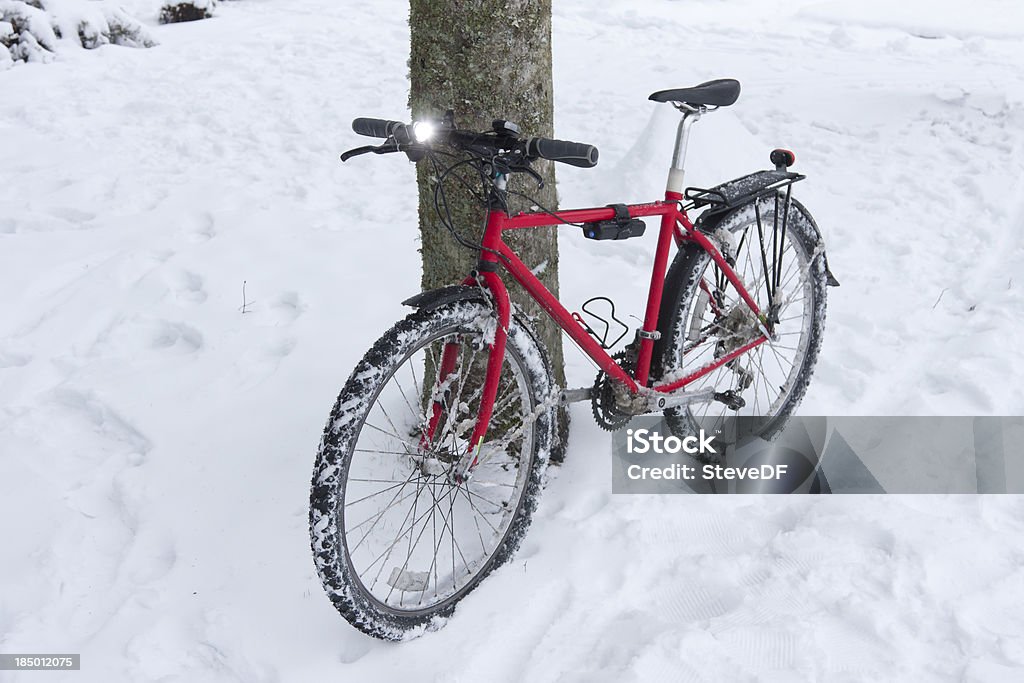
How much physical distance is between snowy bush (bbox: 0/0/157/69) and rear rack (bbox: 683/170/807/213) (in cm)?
799

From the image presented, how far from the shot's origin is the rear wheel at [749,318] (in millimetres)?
2895

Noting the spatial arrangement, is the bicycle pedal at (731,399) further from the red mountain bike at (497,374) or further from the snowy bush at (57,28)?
the snowy bush at (57,28)

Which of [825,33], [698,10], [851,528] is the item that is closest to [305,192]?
[851,528]

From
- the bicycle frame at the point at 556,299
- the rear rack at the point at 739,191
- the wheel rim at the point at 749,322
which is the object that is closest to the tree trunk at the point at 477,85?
the bicycle frame at the point at 556,299

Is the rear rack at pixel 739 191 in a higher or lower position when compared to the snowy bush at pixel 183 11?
higher

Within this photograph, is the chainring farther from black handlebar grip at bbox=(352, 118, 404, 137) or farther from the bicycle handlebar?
black handlebar grip at bbox=(352, 118, 404, 137)

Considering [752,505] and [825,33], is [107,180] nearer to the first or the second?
[752,505]

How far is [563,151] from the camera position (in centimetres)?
195

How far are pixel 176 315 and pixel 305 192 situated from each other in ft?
5.66

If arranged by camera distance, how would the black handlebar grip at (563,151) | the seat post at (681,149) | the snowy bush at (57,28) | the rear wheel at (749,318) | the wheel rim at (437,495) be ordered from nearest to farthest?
the black handlebar grip at (563,151), the wheel rim at (437,495), the seat post at (681,149), the rear wheel at (749,318), the snowy bush at (57,28)

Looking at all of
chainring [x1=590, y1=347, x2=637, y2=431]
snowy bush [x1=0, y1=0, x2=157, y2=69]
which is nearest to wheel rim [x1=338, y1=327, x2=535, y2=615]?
chainring [x1=590, y1=347, x2=637, y2=431]

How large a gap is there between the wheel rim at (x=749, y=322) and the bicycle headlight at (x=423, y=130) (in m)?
1.26

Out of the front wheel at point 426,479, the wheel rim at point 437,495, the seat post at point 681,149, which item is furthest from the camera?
the seat post at point 681,149

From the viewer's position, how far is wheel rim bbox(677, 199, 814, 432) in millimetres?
3021
